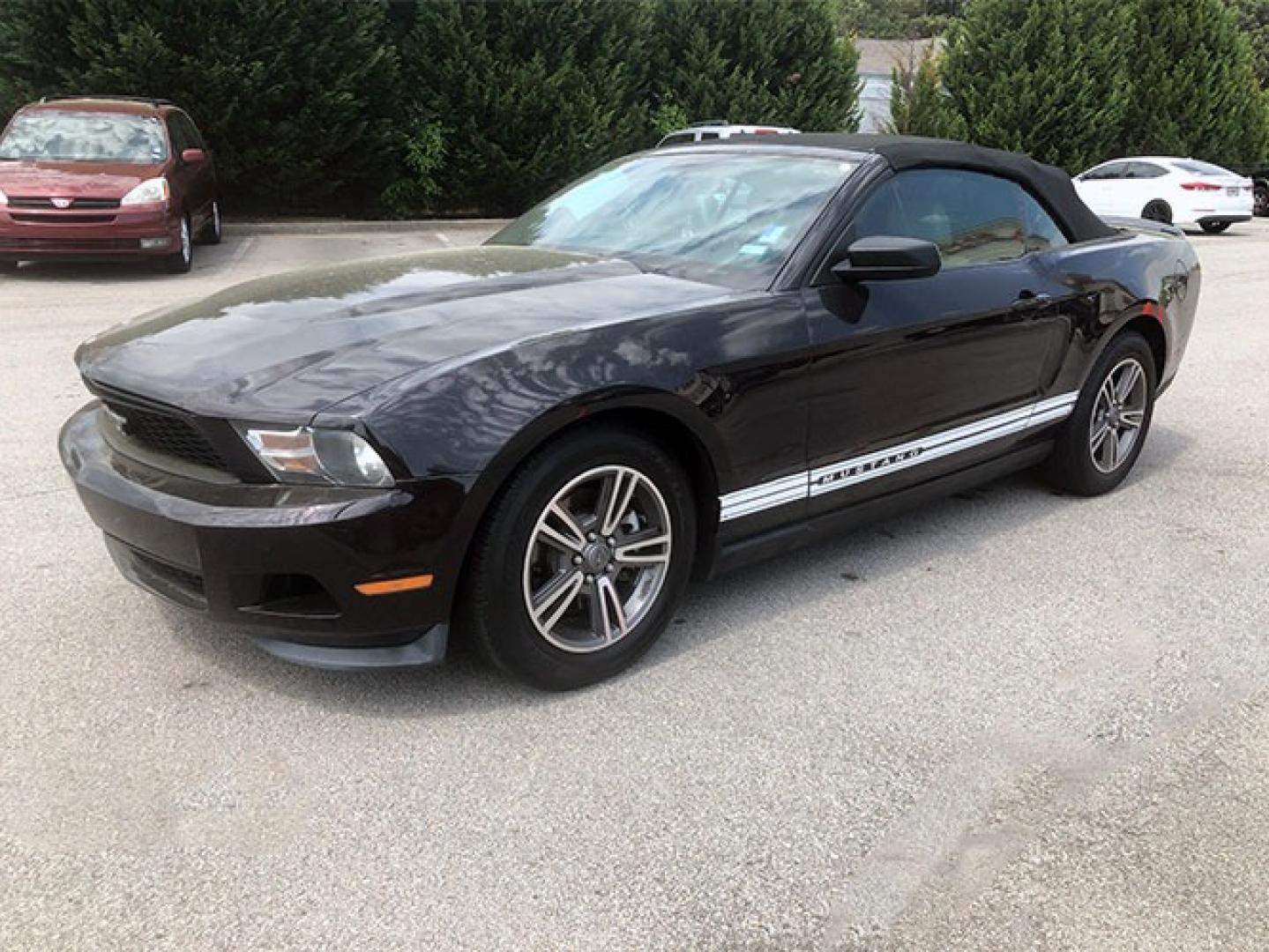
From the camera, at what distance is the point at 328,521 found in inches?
104

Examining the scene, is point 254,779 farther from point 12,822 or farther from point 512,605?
point 512,605

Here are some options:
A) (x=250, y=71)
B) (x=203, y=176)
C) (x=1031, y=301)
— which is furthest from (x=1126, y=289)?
(x=250, y=71)

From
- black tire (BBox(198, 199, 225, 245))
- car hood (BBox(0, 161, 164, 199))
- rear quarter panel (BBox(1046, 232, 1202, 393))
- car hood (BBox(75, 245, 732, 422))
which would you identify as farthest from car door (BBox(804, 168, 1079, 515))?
black tire (BBox(198, 199, 225, 245))

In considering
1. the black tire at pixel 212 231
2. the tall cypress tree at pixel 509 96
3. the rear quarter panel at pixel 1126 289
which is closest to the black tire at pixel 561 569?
the rear quarter panel at pixel 1126 289

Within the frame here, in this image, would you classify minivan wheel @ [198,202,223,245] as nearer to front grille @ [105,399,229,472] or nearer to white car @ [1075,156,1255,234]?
front grille @ [105,399,229,472]

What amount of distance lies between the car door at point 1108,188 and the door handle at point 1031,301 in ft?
62.1

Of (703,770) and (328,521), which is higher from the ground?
(328,521)

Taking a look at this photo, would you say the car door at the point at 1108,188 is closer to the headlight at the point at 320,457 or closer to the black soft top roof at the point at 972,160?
the black soft top roof at the point at 972,160

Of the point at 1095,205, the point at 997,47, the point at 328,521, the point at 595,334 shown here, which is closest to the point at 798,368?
the point at 595,334

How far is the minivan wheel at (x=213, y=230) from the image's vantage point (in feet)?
43.8

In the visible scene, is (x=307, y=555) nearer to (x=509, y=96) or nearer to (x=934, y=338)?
(x=934, y=338)

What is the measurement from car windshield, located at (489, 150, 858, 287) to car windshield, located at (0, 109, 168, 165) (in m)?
8.28

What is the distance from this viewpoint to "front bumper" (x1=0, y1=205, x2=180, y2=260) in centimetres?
1013

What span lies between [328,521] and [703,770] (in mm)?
1107
